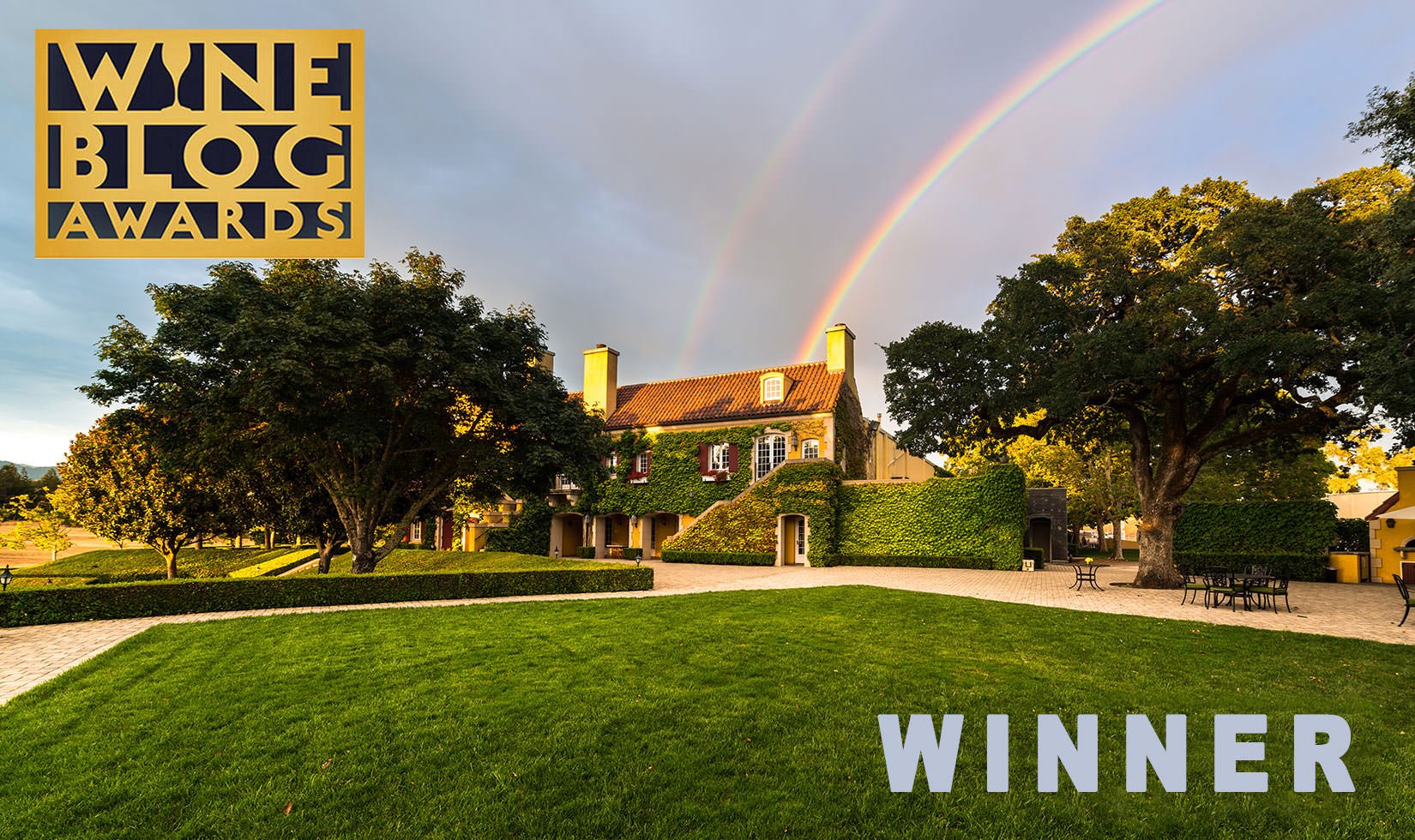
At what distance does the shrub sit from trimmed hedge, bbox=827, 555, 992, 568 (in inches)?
551

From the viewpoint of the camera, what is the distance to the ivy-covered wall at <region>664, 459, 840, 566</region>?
27875 mm

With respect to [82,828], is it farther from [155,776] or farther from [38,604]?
[38,604]

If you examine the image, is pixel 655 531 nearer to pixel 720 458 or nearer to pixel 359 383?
pixel 720 458

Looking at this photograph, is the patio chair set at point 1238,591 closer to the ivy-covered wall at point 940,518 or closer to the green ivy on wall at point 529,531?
the ivy-covered wall at point 940,518

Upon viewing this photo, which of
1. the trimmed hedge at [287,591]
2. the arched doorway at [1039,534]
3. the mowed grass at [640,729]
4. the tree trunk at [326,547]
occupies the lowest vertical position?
the arched doorway at [1039,534]

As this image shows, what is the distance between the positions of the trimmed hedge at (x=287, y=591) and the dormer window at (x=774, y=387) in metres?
16.0

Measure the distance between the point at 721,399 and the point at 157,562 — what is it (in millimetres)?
32446

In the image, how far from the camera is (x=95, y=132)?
29.9 ft

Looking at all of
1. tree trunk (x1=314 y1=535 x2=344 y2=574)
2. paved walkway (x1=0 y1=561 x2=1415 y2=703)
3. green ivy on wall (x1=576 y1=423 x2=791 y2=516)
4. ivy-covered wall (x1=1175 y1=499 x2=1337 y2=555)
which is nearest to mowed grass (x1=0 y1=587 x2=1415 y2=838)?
paved walkway (x1=0 y1=561 x2=1415 y2=703)

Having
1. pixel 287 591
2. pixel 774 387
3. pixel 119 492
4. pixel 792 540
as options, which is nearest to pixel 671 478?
pixel 774 387

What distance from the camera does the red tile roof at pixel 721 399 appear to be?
104 feet

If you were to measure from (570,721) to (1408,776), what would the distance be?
6.96m

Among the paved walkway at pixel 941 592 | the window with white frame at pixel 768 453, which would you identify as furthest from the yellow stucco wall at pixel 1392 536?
the window with white frame at pixel 768 453

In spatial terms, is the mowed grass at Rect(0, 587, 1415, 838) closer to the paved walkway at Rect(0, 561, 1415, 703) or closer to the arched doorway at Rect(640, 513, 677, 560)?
the paved walkway at Rect(0, 561, 1415, 703)
